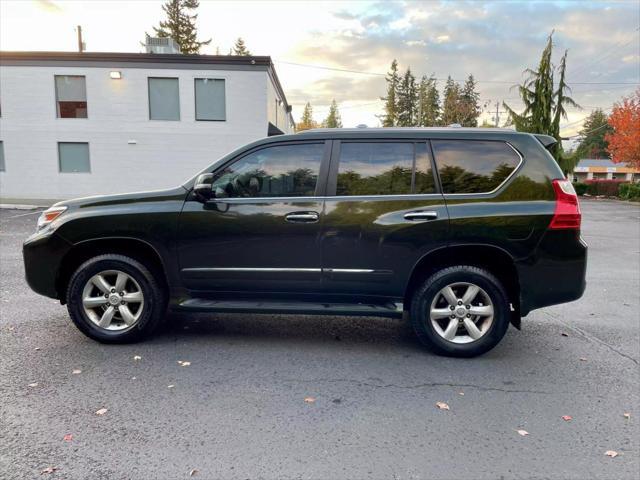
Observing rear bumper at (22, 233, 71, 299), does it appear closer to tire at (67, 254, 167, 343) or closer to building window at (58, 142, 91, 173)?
tire at (67, 254, 167, 343)

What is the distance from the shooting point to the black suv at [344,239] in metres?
3.87

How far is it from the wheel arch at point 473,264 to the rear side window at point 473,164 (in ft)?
1.77

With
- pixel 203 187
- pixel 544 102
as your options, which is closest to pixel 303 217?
pixel 203 187

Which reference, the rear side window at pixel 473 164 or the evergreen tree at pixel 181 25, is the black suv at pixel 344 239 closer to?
the rear side window at pixel 473 164

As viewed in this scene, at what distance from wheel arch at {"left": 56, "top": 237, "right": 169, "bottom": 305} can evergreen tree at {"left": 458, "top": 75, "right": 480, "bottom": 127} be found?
175 ft

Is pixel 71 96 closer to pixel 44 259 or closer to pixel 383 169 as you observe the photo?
pixel 44 259

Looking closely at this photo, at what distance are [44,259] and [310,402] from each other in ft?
9.17

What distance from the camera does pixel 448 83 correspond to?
88.6 meters

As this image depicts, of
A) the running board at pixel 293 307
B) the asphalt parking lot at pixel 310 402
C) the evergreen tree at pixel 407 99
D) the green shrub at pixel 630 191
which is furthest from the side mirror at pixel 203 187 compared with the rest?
the evergreen tree at pixel 407 99

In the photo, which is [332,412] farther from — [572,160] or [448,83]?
[448,83]

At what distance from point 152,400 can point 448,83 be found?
94906 mm

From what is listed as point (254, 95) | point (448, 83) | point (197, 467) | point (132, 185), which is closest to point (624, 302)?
point (197, 467)

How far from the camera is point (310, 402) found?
3209mm

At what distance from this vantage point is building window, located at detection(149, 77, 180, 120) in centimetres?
2030
